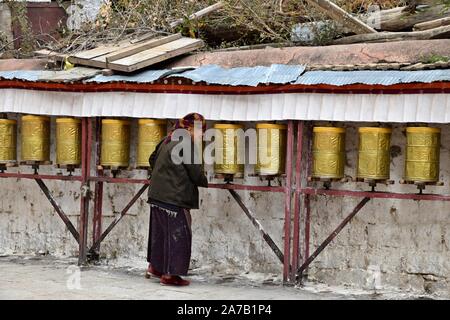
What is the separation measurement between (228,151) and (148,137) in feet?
3.06

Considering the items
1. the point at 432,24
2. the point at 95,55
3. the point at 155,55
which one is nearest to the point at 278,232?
the point at 155,55

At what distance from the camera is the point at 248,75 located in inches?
340

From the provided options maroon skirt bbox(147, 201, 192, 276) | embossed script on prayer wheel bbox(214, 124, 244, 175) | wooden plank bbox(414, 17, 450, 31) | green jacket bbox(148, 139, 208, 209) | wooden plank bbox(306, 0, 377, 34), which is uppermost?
wooden plank bbox(306, 0, 377, 34)

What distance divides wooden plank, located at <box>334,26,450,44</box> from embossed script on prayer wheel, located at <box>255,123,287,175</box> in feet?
5.53

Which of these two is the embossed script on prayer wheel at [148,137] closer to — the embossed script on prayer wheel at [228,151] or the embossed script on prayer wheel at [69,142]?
the embossed script on prayer wheel at [228,151]

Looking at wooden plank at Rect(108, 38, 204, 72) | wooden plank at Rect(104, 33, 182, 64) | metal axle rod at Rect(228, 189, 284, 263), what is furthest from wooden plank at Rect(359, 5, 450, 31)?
metal axle rod at Rect(228, 189, 284, 263)

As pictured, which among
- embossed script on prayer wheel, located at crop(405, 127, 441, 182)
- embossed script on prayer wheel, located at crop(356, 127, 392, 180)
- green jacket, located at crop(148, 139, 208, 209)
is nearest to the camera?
embossed script on prayer wheel, located at crop(405, 127, 441, 182)

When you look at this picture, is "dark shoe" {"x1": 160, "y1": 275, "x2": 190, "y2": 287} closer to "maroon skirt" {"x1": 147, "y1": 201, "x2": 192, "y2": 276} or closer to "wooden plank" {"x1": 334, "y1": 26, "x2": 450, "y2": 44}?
"maroon skirt" {"x1": 147, "y1": 201, "x2": 192, "y2": 276}

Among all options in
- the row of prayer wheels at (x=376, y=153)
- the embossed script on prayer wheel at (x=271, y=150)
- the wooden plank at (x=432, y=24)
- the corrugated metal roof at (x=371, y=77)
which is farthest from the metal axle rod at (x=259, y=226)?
the wooden plank at (x=432, y=24)

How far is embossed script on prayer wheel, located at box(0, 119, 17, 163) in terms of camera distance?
1014cm

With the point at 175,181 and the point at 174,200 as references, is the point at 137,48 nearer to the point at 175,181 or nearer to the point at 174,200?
the point at 175,181

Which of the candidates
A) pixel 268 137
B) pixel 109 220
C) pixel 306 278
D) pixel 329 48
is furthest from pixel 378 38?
pixel 109 220
